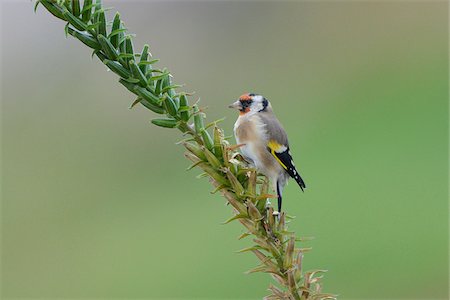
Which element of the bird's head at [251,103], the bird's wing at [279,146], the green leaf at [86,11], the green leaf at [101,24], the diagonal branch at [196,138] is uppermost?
the bird's head at [251,103]

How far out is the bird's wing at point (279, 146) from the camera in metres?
2.34

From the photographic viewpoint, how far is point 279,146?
2.39 m

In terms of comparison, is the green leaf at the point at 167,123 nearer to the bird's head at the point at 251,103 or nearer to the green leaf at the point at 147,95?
the green leaf at the point at 147,95

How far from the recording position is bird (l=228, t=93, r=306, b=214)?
2330mm

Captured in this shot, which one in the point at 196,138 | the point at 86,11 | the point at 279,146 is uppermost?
the point at 279,146

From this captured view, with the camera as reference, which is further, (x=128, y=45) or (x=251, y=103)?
(x=251, y=103)

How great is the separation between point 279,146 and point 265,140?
57mm

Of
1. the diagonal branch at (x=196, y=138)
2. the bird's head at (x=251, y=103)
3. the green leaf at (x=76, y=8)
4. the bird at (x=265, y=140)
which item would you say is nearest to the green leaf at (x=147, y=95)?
the diagonal branch at (x=196, y=138)

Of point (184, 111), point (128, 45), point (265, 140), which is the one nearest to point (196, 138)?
point (184, 111)

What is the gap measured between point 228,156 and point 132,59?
0.16m

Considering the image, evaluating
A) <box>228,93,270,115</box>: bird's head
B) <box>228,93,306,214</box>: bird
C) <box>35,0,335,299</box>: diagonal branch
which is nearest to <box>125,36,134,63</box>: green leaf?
<box>35,0,335,299</box>: diagonal branch

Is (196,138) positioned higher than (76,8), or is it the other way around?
(76,8)

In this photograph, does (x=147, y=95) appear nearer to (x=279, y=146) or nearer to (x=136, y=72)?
(x=136, y=72)

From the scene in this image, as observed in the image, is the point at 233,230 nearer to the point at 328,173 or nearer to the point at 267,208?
the point at 328,173
